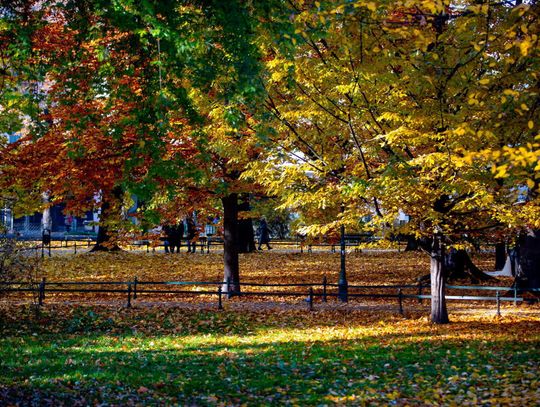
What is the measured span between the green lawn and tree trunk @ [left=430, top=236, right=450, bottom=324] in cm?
51

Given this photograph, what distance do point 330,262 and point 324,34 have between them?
80.0ft

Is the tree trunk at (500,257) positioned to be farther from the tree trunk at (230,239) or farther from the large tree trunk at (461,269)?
the tree trunk at (230,239)

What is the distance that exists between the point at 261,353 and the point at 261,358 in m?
0.52

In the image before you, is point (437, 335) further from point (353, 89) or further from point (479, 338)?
point (353, 89)

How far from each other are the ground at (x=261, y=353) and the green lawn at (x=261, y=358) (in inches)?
1.1

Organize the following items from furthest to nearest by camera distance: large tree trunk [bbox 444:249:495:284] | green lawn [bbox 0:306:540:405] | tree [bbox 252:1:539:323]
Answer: large tree trunk [bbox 444:249:495:284], tree [bbox 252:1:539:323], green lawn [bbox 0:306:540:405]

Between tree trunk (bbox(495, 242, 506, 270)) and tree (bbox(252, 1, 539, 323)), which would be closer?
tree (bbox(252, 1, 539, 323))

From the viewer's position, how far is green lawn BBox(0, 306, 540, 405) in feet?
29.2

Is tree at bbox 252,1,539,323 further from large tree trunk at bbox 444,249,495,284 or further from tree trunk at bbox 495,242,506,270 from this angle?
tree trunk at bbox 495,242,506,270

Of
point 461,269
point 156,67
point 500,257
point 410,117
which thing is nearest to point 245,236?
point 500,257

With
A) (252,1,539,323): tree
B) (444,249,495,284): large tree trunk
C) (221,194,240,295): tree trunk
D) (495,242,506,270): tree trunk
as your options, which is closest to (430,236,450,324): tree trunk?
(252,1,539,323): tree

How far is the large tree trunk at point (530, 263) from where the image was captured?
20.0m

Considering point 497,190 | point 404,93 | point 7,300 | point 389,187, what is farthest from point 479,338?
point 7,300

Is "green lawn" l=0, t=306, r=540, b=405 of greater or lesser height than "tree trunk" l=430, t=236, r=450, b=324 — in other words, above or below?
below
